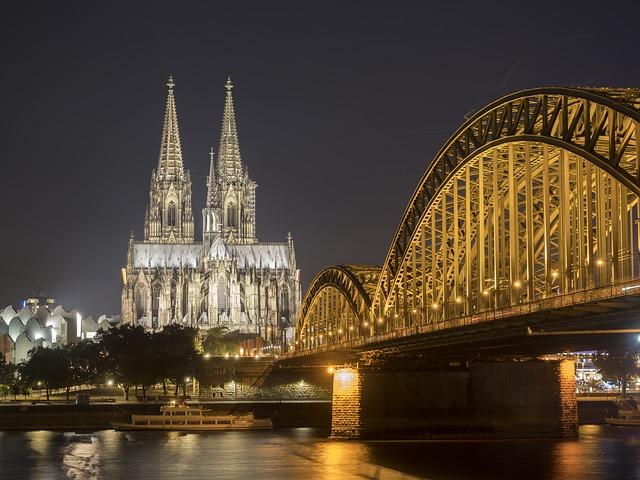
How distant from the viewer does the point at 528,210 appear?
194 ft

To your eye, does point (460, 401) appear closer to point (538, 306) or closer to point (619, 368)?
point (538, 306)

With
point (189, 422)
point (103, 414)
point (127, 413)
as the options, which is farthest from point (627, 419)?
point (103, 414)

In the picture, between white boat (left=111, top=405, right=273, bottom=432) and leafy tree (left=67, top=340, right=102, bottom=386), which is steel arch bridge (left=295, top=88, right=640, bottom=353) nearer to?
white boat (left=111, top=405, right=273, bottom=432)

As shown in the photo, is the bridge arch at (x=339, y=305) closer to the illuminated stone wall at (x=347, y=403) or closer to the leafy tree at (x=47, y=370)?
the illuminated stone wall at (x=347, y=403)

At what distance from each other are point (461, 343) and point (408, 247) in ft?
45.4

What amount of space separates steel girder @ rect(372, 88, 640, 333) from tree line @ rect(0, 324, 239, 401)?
67857 millimetres

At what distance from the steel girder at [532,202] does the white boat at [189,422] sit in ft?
92.2

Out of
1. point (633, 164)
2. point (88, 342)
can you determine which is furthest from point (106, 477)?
point (88, 342)

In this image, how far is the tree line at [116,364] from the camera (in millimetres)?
154375

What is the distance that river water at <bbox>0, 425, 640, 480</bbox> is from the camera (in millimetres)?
66938

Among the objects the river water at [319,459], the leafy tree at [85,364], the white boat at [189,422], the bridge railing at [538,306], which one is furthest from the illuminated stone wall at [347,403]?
the leafy tree at [85,364]

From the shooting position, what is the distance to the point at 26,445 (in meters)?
91.9

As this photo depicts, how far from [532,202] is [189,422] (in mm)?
62910

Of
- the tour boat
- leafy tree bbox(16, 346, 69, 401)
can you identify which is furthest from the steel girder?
leafy tree bbox(16, 346, 69, 401)
